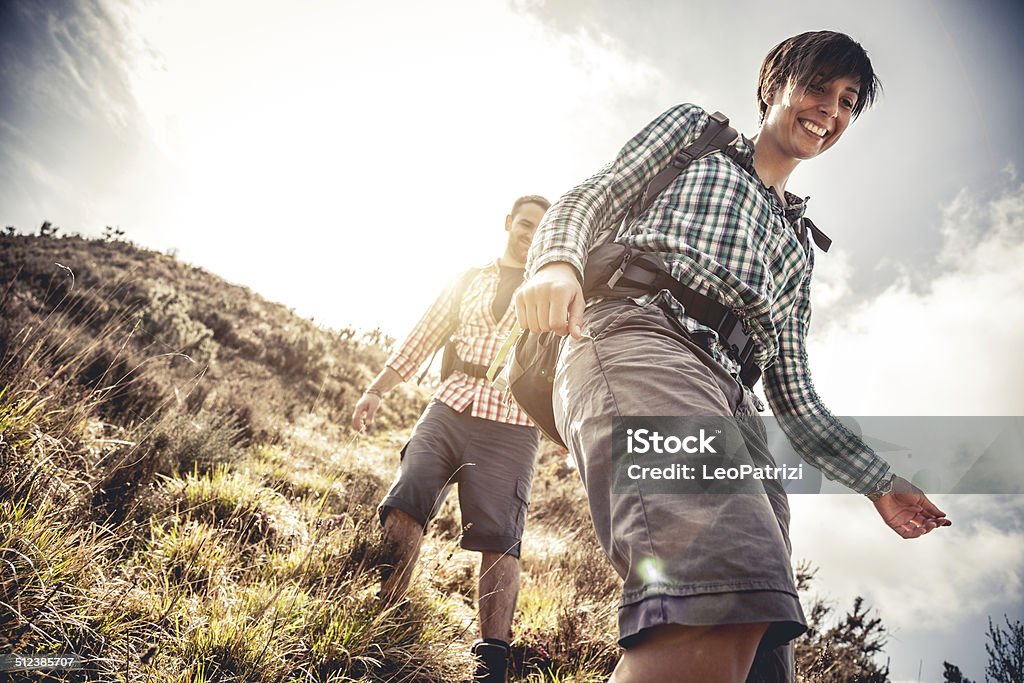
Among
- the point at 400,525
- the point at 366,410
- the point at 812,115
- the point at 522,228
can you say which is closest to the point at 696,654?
the point at 812,115

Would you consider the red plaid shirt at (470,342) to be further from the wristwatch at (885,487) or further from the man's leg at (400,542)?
the wristwatch at (885,487)

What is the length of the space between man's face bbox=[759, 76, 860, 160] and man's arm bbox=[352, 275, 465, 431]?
6.92 ft

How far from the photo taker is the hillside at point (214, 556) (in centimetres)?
183

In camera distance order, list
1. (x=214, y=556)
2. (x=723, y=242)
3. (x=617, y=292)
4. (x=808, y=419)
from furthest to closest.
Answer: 1. (x=214, y=556)
2. (x=808, y=419)
3. (x=723, y=242)
4. (x=617, y=292)

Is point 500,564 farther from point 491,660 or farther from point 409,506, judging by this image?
point 409,506

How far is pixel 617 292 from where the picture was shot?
127cm

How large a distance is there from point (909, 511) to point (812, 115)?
1346 mm

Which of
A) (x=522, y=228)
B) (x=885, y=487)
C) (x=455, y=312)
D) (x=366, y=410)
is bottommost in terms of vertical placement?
(x=366, y=410)

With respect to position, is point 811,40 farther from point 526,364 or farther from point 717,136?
point 526,364

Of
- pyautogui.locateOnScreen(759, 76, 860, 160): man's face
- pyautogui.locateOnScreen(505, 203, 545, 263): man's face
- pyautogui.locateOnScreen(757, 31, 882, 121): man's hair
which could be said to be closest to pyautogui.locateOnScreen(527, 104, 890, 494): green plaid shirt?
pyautogui.locateOnScreen(759, 76, 860, 160): man's face

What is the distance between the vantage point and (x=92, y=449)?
292 centimetres

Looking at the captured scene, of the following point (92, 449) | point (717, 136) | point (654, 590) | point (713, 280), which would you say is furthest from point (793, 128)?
point (92, 449)

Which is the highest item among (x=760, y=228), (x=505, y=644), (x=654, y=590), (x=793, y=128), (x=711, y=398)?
(x=793, y=128)

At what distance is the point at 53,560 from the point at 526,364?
1986 mm
